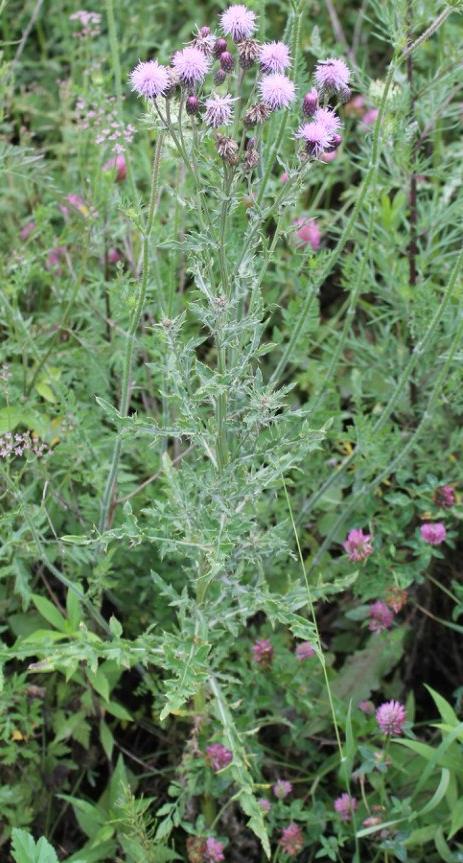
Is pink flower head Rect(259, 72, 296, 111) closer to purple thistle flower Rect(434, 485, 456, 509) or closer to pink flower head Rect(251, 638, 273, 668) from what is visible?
purple thistle flower Rect(434, 485, 456, 509)

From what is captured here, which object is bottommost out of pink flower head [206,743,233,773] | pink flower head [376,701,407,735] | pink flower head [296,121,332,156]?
pink flower head [206,743,233,773]

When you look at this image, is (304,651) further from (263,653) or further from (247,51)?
(247,51)

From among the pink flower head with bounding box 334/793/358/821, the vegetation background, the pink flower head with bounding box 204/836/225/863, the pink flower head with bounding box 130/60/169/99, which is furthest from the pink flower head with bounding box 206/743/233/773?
the pink flower head with bounding box 130/60/169/99

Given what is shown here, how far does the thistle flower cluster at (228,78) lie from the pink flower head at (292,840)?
1494 mm

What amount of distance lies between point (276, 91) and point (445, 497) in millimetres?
1159

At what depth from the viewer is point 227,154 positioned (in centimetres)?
164

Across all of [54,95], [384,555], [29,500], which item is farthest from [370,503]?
[54,95]

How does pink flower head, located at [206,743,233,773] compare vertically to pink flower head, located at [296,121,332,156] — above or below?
below

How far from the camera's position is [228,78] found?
1.78 metres

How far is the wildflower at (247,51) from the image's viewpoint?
1.72 metres

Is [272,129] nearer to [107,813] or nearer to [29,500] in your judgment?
[29,500]

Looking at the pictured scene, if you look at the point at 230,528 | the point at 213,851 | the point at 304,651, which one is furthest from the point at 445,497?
the point at 213,851

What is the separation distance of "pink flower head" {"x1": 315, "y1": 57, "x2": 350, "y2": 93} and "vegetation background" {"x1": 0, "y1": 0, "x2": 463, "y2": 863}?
5.6 inches

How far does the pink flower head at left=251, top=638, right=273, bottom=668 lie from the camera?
2367 mm
